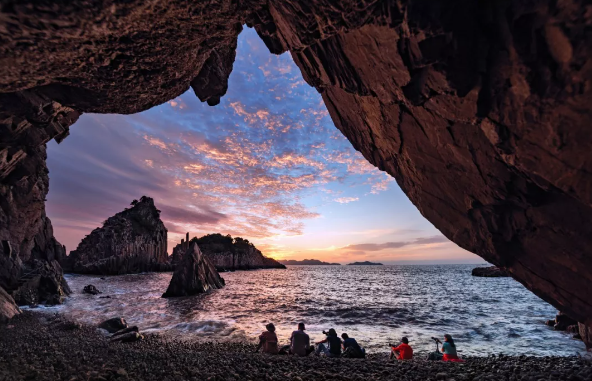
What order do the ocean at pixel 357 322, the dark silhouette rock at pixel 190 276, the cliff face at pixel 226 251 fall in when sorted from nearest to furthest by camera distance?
the ocean at pixel 357 322 → the dark silhouette rock at pixel 190 276 → the cliff face at pixel 226 251

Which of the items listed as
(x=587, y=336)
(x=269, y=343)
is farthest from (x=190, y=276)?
(x=587, y=336)

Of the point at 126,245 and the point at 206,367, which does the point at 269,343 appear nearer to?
the point at 206,367

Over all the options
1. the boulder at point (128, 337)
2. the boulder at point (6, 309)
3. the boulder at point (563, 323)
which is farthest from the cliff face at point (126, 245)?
the boulder at point (563, 323)

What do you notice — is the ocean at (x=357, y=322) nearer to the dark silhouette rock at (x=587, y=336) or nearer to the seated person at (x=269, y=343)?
the dark silhouette rock at (x=587, y=336)

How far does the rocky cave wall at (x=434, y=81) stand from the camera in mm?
A: 4766

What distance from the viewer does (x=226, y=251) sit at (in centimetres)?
14300

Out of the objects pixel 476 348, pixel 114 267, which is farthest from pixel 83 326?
pixel 114 267

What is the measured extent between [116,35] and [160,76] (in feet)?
9.44

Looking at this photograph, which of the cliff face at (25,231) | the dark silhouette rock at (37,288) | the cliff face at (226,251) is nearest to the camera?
the cliff face at (25,231)

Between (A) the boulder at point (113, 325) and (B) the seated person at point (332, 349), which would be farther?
(A) the boulder at point (113, 325)

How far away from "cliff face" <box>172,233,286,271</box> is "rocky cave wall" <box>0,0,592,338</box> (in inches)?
5106

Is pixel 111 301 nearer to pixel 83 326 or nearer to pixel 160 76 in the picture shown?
pixel 83 326

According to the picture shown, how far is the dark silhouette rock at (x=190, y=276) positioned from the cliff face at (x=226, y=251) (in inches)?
3918

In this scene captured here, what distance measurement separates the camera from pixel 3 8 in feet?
14.8
